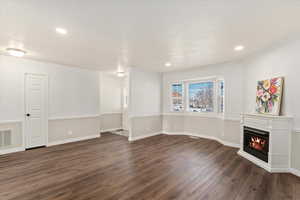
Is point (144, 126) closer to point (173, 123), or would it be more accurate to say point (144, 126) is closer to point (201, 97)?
point (173, 123)

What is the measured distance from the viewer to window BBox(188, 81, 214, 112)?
17.6ft

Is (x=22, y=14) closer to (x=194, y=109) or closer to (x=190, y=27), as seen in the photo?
(x=190, y=27)

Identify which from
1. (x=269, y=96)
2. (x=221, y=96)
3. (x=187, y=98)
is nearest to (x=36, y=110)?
(x=187, y=98)

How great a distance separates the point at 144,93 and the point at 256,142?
381 cm

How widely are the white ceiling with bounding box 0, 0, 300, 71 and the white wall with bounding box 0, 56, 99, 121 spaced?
944 millimetres

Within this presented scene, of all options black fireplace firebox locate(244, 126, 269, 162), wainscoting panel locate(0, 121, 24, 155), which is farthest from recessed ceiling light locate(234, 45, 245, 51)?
wainscoting panel locate(0, 121, 24, 155)

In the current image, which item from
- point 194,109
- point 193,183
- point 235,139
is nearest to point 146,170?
point 193,183

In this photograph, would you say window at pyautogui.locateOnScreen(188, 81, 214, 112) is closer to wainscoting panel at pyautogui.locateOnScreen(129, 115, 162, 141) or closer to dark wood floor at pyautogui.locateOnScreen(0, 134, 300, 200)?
wainscoting panel at pyautogui.locateOnScreen(129, 115, 162, 141)

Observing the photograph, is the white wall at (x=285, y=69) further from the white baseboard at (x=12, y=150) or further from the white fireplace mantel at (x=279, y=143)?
the white baseboard at (x=12, y=150)

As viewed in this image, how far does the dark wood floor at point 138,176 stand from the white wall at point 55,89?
1298 millimetres

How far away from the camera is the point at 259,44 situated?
3.09 m

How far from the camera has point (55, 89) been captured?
4.68 m

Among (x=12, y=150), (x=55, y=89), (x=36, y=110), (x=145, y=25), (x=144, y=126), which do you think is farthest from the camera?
(x=144, y=126)

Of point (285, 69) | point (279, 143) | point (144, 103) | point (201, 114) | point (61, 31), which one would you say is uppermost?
point (61, 31)
